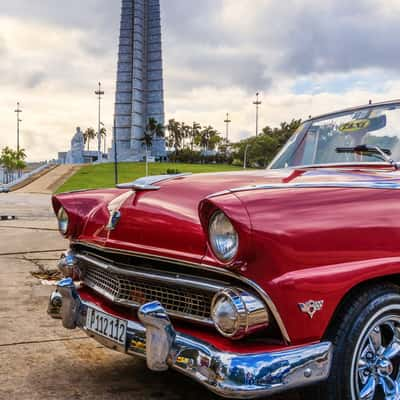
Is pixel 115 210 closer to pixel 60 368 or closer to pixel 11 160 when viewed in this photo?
pixel 60 368

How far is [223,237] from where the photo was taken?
2418 millimetres

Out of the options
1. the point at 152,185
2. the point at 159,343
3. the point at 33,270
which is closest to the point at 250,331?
the point at 159,343

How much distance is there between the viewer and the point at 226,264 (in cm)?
236

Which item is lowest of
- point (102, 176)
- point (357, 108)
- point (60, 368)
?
point (102, 176)

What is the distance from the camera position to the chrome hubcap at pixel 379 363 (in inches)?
101

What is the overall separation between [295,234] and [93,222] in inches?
54.9

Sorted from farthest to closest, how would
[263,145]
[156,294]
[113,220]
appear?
1. [263,145]
2. [113,220]
3. [156,294]

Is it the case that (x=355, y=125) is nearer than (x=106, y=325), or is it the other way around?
(x=106, y=325)

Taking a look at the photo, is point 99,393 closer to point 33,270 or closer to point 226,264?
point 226,264

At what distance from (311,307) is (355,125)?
198cm

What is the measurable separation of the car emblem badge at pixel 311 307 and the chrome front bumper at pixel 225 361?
0.14 m

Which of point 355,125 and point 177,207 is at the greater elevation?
point 355,125

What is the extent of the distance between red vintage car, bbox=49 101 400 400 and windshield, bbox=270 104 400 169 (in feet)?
1.67

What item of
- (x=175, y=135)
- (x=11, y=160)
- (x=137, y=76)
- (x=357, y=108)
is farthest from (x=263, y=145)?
(x=357, y=108)
